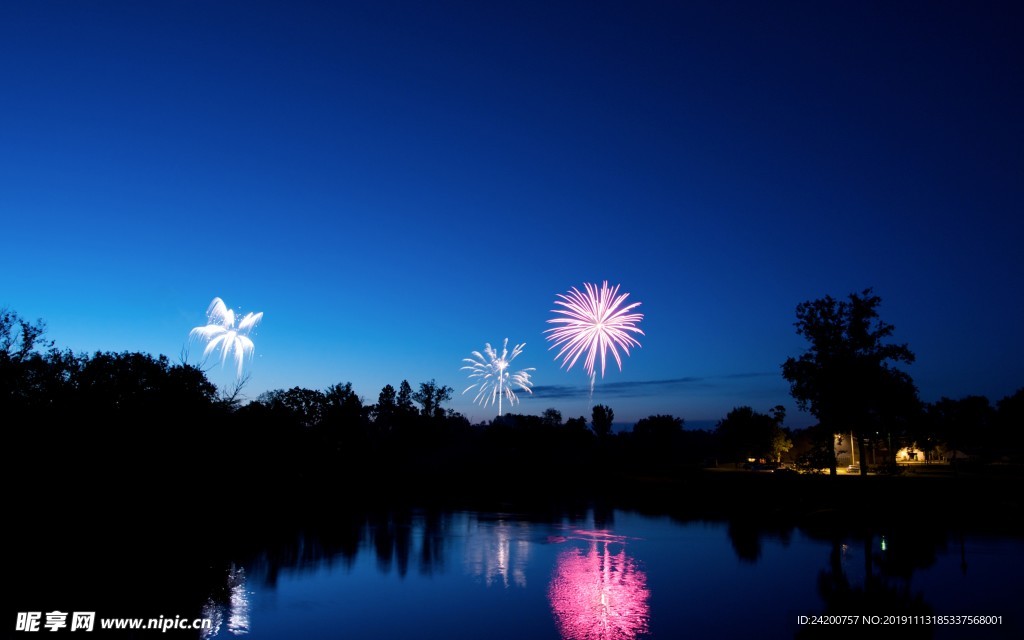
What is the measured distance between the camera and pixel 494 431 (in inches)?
4975

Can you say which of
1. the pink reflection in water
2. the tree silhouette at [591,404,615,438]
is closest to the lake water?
the pink reflection in water

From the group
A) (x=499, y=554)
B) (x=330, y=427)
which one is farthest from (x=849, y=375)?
(x=330, y=427)

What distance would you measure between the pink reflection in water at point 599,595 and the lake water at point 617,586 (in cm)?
8

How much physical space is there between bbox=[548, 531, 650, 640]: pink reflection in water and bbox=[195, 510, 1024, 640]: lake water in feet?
0.27

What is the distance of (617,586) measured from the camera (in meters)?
24.2

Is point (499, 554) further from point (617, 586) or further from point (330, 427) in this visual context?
point (330, 427)

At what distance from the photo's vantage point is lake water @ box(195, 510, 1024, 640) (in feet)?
63.1

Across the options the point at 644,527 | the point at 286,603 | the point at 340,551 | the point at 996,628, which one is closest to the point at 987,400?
the point at 644,527

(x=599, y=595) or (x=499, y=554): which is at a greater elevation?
(x=599, y=595)

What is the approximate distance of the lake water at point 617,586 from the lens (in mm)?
19219

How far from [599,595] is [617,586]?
173cm

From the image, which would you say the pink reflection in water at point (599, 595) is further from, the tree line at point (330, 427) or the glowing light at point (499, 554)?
the tree line at point (330, 427)

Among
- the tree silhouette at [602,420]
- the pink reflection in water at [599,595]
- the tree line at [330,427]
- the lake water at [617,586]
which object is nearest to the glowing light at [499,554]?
the lake water at [617,586]

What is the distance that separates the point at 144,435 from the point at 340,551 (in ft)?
37.7
